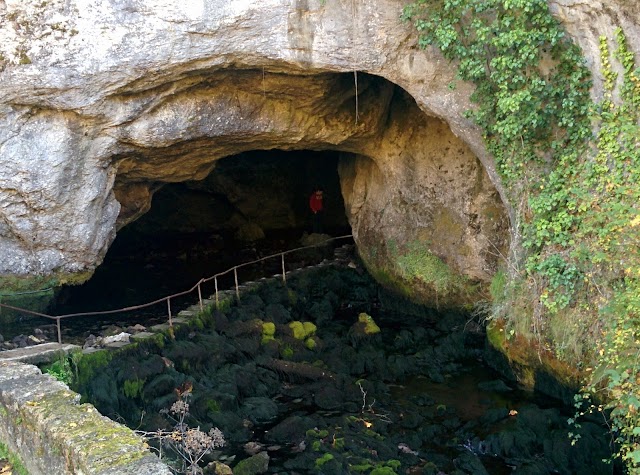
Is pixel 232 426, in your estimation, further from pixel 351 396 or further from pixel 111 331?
pixel 111 331

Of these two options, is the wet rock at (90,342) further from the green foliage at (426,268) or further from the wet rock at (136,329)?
the green foliage at (426,268)

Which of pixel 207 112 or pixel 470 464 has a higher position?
pixel 207 112

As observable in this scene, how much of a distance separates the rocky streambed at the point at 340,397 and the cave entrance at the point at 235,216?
6.20 m

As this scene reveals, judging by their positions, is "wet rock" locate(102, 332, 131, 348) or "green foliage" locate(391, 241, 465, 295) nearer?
"wet rock" locate(102, 332, 131, 348)

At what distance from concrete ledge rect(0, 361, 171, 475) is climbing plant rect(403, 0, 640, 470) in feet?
16.4

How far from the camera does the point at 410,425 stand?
9.62 meters

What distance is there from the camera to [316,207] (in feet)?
65.5

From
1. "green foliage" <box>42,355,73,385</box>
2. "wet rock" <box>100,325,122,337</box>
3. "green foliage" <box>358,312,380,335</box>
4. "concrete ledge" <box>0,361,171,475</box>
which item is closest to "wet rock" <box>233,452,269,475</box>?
"concrete ledge" <box>0,361,171,475</box>

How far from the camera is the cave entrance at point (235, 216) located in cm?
1950

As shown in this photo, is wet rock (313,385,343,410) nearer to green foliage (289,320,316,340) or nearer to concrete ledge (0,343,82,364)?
green foliage (289,320,316,340)

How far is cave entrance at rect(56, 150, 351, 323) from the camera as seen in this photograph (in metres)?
19.5

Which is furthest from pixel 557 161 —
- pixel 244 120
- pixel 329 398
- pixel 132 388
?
pixel 132 388

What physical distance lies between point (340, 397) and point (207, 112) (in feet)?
18.1

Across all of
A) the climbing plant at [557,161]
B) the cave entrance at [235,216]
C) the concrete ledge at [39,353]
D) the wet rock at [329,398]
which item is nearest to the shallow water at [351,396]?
the wet rock at [329,398]
